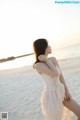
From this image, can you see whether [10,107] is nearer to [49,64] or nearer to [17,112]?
[17,112]

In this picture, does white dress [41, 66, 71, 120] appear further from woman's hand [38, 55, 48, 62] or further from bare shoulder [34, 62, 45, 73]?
woman's hand [38, 55, 48, 62]

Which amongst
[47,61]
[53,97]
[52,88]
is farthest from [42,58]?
[53,97]

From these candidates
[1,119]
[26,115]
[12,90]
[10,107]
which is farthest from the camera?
[12,90]

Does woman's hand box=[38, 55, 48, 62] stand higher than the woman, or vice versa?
woman's hand box=[38, 55, 48, 62]

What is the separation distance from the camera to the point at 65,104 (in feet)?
12.8

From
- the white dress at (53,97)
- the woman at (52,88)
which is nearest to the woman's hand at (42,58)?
the woman at (52,88)

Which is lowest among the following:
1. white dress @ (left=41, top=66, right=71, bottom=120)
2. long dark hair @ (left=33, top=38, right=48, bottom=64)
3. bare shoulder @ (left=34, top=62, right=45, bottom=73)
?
white dress @ (left=41, top=66, right=71, bottom=120)

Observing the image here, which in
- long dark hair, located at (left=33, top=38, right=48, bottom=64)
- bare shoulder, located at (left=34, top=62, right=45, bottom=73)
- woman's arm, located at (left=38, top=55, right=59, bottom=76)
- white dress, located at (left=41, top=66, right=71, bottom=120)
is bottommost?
white dress, located at (left=41, top=66, right=71, bottom=120)

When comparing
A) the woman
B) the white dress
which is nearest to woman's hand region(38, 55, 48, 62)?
the woman

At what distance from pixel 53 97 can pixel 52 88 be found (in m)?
0.12

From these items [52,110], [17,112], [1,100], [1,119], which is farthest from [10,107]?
[52,110]

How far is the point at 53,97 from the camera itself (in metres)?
3.87

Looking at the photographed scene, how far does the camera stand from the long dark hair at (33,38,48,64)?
12.9 feet

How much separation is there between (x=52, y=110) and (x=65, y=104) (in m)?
0.19
